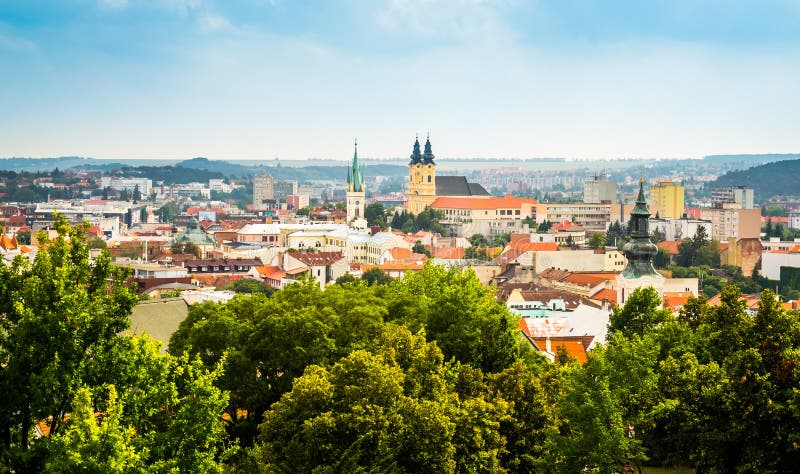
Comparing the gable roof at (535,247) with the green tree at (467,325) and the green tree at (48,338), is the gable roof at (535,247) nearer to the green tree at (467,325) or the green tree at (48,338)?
the green tree at (467,325)

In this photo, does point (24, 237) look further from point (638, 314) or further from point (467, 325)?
point (467, 325)

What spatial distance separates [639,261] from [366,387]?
92.6 feet

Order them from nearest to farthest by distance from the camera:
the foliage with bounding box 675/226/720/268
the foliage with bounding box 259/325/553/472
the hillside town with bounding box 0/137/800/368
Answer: the foliage with bounding box 259/325/553/472
the hillside town with bounding box 0/137/800/368
the foliage with bounding box 675/226/720/268

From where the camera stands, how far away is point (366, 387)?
947 inches

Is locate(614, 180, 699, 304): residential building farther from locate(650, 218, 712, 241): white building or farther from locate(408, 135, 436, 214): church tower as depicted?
locate(408, 135, 436, 214): church tower

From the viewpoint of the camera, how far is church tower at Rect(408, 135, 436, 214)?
581 feet

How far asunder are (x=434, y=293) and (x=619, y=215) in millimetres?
145502

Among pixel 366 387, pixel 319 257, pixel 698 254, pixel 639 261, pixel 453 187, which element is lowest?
pixel 698 254

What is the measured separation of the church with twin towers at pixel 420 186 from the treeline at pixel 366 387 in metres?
118

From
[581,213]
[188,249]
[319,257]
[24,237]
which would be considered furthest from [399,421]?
[581,213]

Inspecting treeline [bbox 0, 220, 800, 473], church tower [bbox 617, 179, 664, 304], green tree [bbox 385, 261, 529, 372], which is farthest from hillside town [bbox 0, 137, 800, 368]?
green tree [bbox 385, 261, 529, 372]

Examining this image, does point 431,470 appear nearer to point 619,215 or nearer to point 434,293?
point 434,293

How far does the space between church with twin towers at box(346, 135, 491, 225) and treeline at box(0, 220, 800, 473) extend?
11784cm

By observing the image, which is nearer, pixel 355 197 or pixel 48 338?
pixel 48 338
